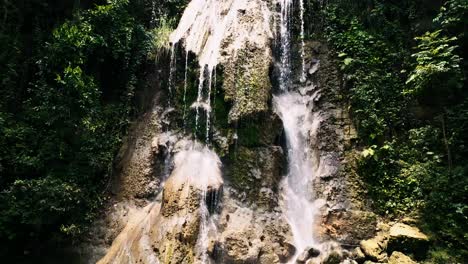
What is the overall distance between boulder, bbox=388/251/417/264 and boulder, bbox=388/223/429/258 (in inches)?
6.7

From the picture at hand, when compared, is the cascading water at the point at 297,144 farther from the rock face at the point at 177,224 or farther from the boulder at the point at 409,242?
the rock face at the point at 177,224

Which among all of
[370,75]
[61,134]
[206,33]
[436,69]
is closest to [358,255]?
[436,69]

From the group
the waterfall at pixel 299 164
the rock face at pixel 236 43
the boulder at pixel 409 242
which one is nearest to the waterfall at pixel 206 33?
the rock face at pixel 236 43

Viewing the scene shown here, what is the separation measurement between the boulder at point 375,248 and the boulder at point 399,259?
0.43ft

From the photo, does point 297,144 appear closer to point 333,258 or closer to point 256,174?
point 256,174

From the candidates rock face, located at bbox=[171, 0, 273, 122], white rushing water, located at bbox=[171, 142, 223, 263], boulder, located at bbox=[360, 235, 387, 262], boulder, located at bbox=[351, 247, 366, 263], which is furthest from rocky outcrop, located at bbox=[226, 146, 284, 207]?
boulder, located at bbox=[360, 235, 387, 262]

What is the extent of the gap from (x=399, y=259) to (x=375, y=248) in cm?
49

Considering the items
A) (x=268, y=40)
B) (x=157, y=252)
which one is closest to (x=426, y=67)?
(x=268, y=40)

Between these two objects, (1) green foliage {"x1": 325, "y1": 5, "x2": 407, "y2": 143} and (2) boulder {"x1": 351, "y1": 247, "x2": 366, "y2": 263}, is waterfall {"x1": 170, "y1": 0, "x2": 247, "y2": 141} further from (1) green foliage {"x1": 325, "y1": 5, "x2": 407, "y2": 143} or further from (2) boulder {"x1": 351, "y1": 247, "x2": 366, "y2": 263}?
(2) boulder {"x1": 351, "y1": 247, "x2": 366, "y2": 263}

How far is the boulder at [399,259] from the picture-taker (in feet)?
23.2

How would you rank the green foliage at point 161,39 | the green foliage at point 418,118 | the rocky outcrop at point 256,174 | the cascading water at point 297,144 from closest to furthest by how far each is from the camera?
1. the green foliage at point 418,118
2. the rocky outcrop at point 256,174
3. the cascading water at point 297,144
4. the green foliage at point 161,39

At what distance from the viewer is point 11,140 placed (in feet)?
29.5

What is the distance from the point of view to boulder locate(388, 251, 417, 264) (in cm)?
708

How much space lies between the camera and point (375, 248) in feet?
24.5
